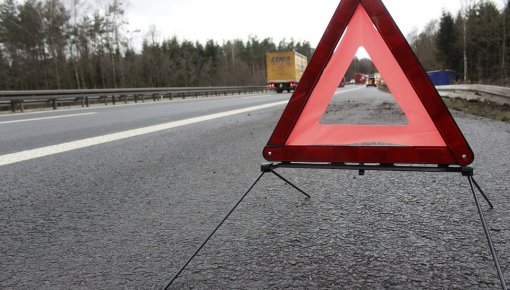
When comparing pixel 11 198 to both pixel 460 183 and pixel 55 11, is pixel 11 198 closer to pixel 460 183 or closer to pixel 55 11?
pixel 460 183

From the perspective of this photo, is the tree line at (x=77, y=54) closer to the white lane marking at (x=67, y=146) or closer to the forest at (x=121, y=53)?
the forest at (x=121, y=53)

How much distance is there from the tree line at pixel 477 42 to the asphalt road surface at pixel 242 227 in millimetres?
53025

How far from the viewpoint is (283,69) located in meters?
37.2

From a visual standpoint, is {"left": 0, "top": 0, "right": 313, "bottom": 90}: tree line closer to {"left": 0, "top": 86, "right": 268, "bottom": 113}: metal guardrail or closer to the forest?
the forest

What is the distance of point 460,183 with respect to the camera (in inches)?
107

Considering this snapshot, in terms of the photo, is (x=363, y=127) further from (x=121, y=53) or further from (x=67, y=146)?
(x=121, y=53)

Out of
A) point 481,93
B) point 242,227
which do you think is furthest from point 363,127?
point 481,93

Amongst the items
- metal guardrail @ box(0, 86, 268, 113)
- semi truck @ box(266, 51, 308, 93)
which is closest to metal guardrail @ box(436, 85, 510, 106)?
metal guardrail @ box(0, 86, 268, 113)

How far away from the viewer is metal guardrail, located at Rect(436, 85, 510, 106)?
23.0 feet

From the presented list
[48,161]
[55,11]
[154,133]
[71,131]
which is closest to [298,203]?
[48,161]

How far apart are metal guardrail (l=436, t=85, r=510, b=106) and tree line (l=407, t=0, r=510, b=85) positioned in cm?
4352

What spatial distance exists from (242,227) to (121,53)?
6279cm

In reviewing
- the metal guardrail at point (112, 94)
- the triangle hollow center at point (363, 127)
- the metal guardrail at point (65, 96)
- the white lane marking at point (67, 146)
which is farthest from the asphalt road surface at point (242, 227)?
the metal guardrail at point (65, 96)

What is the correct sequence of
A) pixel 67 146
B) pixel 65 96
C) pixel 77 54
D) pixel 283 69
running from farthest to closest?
pixel 77 54, pixel 283 69, pixel 65 96, pixel 67 146
